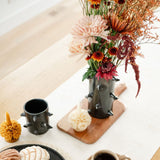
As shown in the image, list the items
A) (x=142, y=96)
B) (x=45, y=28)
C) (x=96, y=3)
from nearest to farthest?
1. (x=96, y=3)
2. (x=142, y=96)
3. (x=45, y=28)

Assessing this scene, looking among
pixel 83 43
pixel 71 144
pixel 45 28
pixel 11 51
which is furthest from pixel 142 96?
pixel 45 28

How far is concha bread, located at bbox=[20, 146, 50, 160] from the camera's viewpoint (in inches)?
36.9

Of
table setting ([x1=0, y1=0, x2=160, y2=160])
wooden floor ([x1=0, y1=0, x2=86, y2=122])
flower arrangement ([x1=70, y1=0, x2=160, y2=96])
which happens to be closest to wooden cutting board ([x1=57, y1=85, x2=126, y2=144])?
table setting ([x1=0, y1=0, x2=160, y2=160])

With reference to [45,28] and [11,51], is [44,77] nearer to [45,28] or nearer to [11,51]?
[11,51]

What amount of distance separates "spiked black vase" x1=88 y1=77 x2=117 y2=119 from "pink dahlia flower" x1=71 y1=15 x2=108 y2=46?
0.24 meters

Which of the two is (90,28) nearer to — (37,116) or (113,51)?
(113,51)

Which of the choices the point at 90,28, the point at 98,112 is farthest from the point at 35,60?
the point at 90,28

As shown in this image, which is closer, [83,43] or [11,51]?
[83,43]

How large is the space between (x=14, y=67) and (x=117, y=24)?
2.98ft

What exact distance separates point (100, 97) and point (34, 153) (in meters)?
0.33

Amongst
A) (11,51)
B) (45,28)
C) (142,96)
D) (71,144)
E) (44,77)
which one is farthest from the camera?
(45,28)

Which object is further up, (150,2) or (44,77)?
(150,2)

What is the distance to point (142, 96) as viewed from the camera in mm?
1304

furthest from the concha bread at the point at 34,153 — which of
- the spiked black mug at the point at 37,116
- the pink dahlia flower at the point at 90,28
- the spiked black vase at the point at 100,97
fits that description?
the pink dahlia flower at the point at 90,28
